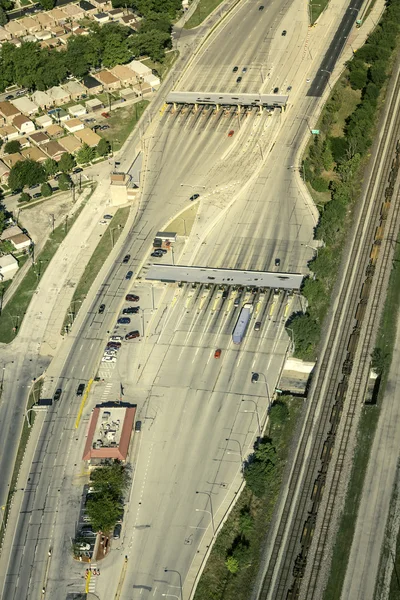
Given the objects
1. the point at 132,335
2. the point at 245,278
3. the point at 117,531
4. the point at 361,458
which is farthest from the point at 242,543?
the point at 245,278

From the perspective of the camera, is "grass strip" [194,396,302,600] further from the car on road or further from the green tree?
the car on road

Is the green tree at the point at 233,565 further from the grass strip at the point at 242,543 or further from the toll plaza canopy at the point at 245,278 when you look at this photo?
the toll plaza canopy at the point at 245,278

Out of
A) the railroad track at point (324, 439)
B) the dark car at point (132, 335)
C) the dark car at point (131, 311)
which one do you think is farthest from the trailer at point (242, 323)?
the dark car at point (131, 311)

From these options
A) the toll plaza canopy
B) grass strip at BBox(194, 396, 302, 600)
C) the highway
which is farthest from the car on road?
the toll plaza canopy

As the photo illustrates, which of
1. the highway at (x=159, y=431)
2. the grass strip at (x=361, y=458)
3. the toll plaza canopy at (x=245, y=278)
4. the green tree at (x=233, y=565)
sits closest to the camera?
the green tree at (x=233, y=565)

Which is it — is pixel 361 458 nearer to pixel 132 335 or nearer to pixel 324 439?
pixel 324 439

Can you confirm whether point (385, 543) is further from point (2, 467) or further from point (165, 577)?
point (2, 467)

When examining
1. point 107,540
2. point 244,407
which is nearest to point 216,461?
point 244,407
